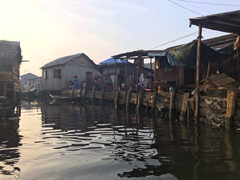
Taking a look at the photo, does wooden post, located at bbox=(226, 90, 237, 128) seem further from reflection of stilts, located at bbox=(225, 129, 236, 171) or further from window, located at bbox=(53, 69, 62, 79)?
window, located at bbox=(53, 69, 62, 79)

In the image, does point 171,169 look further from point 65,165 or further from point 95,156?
point 65,165

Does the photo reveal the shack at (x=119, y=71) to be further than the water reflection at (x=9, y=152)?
Yes

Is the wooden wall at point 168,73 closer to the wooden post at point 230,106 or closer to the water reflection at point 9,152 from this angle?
the wooden post at point 230,106

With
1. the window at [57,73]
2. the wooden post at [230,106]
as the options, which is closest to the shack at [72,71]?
the window at [57,73]

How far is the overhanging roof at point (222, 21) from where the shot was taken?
28.5 ft

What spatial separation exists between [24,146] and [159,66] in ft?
38.4

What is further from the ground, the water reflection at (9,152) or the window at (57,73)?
the window at (57,73)

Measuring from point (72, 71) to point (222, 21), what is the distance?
2488cm

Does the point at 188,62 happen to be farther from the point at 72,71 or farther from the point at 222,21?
the point at 72,71

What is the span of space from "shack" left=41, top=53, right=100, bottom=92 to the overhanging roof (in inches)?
915

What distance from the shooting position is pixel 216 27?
10242 millimetres

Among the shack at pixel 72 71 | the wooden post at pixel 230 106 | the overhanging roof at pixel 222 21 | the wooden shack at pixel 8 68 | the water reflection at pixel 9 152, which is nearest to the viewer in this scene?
the water reflection at pixel 9 152

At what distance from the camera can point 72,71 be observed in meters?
31.7

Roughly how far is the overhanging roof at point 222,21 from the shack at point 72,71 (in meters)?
23.2
